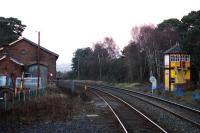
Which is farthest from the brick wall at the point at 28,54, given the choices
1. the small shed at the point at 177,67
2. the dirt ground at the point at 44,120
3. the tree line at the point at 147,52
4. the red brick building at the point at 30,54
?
the dirt ground at the point at 44,120

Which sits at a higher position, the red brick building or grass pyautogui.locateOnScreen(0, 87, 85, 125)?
the red brick building

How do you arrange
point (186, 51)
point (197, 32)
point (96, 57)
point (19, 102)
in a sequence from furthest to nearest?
point (96, 57), point (186, 51), point (197, 32), point (19, 102)

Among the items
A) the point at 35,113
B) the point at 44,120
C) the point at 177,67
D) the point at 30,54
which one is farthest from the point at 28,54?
the point at 44,120

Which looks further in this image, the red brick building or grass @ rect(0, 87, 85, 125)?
the red brick building

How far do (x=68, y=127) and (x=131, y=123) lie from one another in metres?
3.15

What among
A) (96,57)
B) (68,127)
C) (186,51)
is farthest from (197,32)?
(96,57)

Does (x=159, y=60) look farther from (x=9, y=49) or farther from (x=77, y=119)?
(x=77, y=119)

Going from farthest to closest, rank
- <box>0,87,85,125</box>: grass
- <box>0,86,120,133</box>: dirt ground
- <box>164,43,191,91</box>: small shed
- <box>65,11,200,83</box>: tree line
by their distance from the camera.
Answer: <box>65,11,200,83</box>: tree line, <box>164,43,191,91</box>: small shed, <box>0,87,85,125</box>: grass, <box>0,86,120,133</box>: dirt ground

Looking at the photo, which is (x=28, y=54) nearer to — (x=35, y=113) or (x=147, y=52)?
(x=147, y=52)

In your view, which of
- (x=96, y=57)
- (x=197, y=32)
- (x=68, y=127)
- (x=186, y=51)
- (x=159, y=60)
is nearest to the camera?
(x=68, y=127)

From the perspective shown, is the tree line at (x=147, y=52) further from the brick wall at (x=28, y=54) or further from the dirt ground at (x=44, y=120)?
the dirt ground at (x=44, y=120)

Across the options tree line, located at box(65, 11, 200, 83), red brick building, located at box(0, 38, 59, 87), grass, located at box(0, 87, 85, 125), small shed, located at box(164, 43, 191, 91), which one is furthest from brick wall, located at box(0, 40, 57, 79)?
grass, located at box(0, 87, 85, 125)

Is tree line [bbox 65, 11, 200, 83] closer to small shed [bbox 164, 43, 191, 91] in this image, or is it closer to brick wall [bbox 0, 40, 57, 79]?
small shed [bbox 164, 43, 191, 91]

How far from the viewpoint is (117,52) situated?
113 meters
